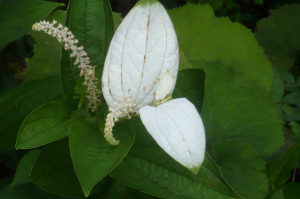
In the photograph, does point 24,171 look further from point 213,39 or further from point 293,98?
point 293,98

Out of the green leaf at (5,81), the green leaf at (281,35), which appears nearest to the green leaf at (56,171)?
the green leaf at (5,81)

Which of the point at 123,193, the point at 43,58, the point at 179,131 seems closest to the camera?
the point at 179,131

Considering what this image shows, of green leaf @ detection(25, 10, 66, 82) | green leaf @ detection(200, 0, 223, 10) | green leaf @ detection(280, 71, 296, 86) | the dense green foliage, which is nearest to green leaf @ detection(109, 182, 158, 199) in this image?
the dense green foliage

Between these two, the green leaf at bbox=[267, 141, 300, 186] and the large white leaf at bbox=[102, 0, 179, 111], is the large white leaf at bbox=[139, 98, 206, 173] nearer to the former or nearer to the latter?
the large white leaf at bbox=[102, 0, 179, 111]

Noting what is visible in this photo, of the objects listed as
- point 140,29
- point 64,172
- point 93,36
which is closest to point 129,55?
point 140,29

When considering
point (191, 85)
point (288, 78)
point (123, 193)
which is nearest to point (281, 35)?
point (288, 78)

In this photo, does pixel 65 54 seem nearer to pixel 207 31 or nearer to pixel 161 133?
pixel 161 133

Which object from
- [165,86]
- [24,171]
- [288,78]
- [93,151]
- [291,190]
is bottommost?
[291,190]
